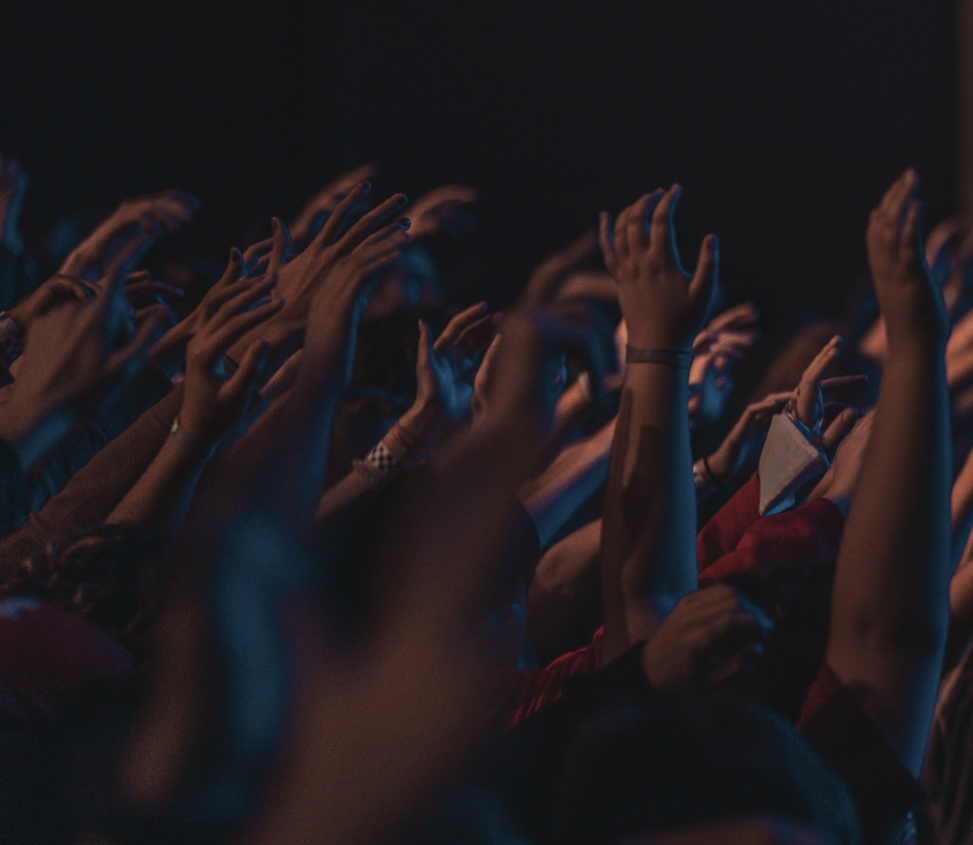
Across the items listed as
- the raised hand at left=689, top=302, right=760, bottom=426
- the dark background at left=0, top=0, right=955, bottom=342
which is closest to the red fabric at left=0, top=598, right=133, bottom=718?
the raised hand at left=689, top=302, right=760, bottom=426

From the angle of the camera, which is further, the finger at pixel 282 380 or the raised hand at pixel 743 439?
the raised hand at pixel 743 439

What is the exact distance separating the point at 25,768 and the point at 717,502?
5.65ft

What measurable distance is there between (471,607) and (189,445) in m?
0.50

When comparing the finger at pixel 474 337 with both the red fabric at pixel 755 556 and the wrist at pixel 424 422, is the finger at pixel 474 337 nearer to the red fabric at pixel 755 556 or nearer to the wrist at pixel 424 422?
the wrist at pixel 424 422

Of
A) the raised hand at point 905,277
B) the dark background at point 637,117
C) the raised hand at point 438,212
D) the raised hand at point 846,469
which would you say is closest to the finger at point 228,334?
the raised hand at point 438,212

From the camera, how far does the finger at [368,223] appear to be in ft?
3.76

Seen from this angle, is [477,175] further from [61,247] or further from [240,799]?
[240,799]

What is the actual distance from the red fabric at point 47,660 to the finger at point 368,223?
608 mm

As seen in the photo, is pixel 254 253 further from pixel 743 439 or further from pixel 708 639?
pixel 708 639

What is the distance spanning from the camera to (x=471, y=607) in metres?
0.73

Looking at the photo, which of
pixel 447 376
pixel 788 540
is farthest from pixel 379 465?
pixel 788 540

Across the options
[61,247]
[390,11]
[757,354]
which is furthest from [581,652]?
[390,11]

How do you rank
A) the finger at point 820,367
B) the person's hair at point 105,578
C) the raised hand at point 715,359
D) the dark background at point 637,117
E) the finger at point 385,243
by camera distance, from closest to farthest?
1. the person's hair at point 105,578
2. the finger at point 385,243
3. the finger at point 820,367
4. the raised hand at point 715,359
5. the dark background at point 637,117

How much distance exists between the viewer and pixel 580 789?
695 millimetres
